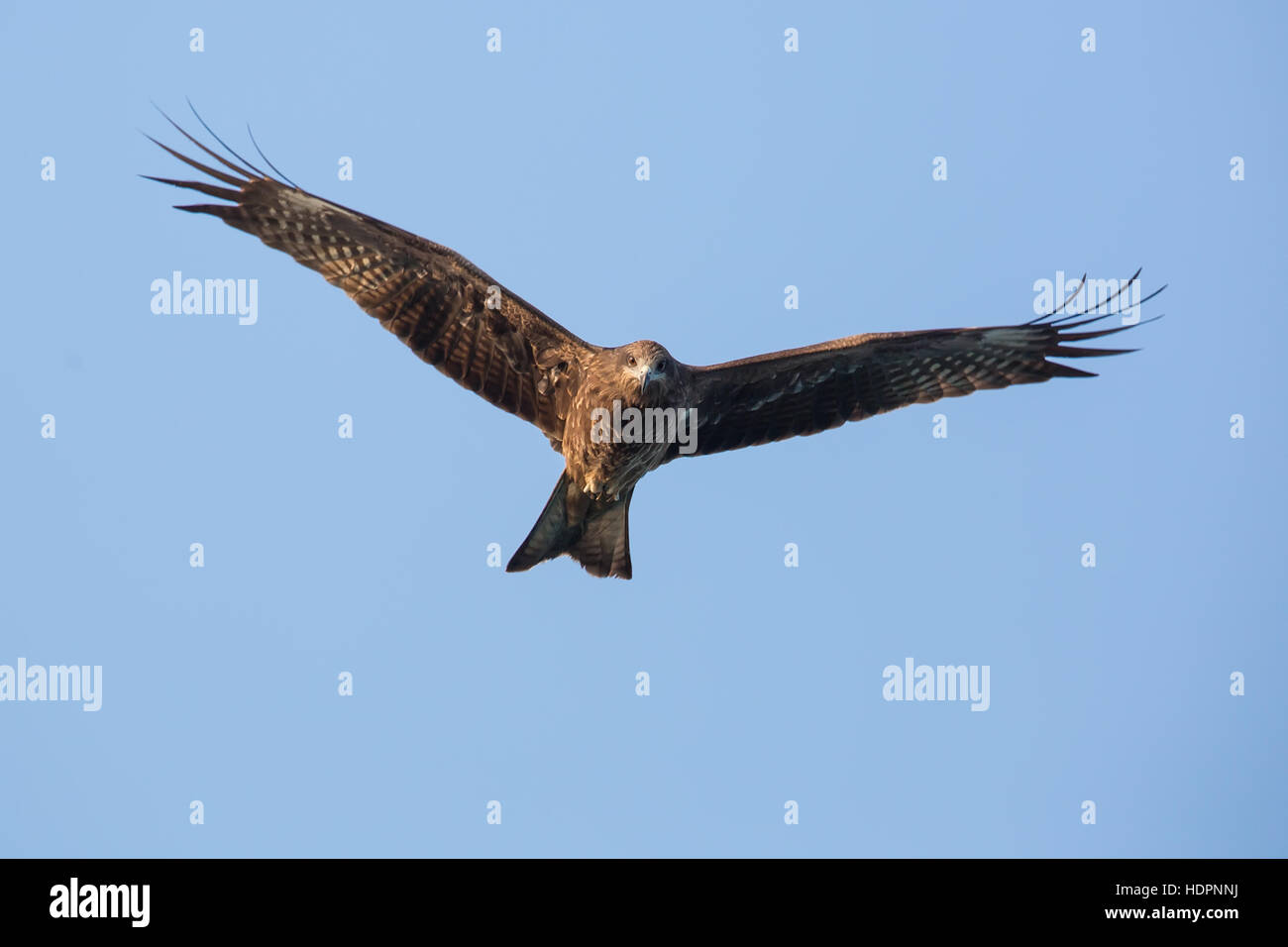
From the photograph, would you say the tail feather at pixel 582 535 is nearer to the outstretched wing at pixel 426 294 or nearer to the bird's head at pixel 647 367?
the outstretched wing at pixel 426 294

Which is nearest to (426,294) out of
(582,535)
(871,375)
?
(582,535)

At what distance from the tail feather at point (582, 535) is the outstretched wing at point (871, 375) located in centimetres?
74

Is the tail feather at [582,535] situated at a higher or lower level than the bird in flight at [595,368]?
lower

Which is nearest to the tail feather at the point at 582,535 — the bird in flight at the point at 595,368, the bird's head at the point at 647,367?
the bird in flight at the point at 595,368

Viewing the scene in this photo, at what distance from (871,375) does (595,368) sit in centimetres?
256

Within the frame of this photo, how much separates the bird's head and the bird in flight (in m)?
0.01

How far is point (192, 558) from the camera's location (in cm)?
1545

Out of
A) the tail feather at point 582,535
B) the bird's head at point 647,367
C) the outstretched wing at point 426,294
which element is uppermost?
the outstretched wing at point 426,294

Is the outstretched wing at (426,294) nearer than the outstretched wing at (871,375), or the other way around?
the outstretched wing at (426,294)

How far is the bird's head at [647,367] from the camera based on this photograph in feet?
37.6

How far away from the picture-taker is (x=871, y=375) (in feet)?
42.8

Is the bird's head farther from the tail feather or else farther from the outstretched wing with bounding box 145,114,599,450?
the tail feather
